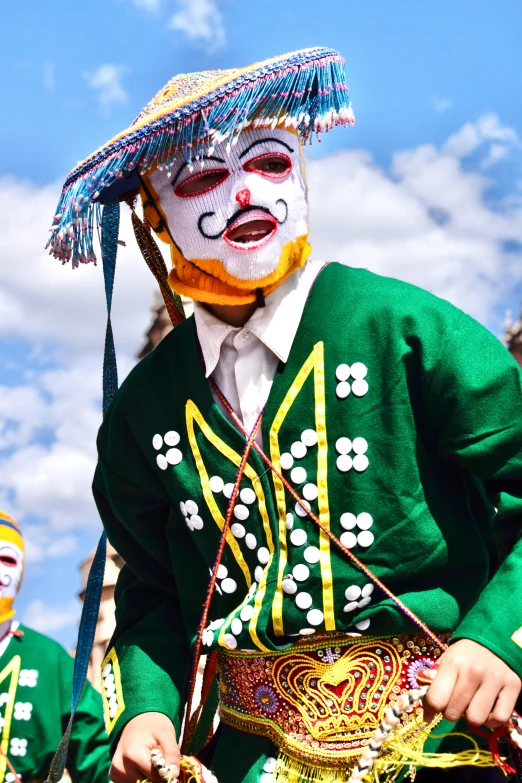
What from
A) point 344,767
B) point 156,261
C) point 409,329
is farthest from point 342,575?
point 156,261

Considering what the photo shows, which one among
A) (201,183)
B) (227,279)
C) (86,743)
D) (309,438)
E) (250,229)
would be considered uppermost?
(201,183)

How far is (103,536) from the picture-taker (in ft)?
9.84

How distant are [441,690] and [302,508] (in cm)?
55

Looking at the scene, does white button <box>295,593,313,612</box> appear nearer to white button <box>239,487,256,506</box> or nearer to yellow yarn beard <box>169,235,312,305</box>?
white button <box>239,487,256,506</box>

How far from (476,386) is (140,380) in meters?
0.91

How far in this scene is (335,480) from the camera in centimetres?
242

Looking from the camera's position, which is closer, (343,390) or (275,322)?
(343,390)

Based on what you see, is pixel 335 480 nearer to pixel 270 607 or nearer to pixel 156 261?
pixel 270 607

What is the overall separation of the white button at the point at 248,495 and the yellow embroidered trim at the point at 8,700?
10.7 ft

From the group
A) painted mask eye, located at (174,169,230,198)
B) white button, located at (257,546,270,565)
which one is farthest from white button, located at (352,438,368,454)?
painted mask eye, located at (174,169,230,198)

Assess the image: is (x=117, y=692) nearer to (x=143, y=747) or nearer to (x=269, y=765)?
(x=143, y=747)

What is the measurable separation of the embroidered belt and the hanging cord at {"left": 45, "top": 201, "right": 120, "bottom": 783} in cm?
64

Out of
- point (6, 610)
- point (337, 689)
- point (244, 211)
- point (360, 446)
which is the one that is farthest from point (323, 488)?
point (6, 610)

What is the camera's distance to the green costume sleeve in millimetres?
5230
